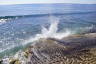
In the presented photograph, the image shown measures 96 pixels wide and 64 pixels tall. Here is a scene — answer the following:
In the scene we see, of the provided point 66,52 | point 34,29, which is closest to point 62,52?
point 66,52

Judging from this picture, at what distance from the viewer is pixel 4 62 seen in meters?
24.0

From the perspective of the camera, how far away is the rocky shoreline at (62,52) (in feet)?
74.7

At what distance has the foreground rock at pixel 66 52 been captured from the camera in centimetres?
2277

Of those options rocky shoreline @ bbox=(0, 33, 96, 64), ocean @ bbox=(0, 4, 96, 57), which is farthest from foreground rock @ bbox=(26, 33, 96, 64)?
ocean @ bbox=(0, 4, 96, 57)

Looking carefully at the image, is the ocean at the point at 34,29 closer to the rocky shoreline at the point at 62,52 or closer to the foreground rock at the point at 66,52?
the rocky shoreline at the point at 62,52

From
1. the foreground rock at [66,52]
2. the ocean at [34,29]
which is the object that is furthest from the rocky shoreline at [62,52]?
the ocean at [34,29]

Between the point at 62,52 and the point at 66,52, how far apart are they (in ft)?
1.84

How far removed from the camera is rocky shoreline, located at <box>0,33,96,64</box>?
2278cm

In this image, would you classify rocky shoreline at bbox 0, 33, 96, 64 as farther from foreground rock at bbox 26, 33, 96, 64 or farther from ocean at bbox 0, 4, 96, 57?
ocean at bbox 0, 4, 96, 57

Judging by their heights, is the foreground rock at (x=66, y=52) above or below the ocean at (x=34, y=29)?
above

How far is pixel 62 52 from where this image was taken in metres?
26.0

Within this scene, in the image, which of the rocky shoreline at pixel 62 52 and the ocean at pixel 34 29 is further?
the ocean at pixel 34 29

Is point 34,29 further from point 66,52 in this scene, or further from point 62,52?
point 66,52

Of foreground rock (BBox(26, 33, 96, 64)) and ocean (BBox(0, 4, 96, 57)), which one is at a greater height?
foreground rock (BBox(26, 33, 96, 64))
